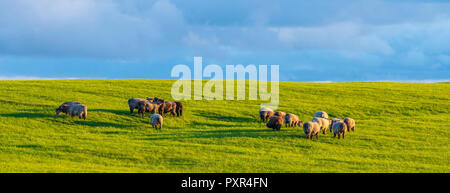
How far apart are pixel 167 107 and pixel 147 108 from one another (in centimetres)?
182

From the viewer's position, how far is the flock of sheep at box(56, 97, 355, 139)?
34438 millimetres

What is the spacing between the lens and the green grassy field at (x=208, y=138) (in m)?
27.7

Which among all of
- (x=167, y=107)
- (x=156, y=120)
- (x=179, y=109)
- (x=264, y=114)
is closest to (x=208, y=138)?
(x=156, y=120)

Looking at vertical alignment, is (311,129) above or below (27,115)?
below

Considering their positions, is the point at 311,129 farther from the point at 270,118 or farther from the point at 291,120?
the point at 270,118

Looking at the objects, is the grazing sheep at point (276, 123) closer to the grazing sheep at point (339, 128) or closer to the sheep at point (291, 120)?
the sheep at point (291, 120)

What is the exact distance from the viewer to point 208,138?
33.9 m

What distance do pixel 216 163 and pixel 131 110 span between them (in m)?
15.0

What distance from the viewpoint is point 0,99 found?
149 feet

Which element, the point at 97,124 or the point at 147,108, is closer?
the point at 97,124

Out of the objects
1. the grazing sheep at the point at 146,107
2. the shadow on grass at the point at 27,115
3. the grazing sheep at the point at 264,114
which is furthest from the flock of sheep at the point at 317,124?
the shadow on grass at the point at 27,115

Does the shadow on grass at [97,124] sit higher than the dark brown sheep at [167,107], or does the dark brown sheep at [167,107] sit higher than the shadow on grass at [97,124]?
the dark brown sheep at [167,107]
